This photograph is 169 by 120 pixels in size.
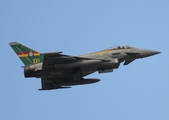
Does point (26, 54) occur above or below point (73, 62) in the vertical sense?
above

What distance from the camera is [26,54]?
1630 inches

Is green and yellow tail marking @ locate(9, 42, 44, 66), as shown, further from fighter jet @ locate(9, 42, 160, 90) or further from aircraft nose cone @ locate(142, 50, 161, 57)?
aircraft nose cone @ locate(142, 50, 161, 57)

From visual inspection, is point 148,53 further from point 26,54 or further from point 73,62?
point 26,54

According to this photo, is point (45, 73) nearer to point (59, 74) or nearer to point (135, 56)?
point (59, 74)

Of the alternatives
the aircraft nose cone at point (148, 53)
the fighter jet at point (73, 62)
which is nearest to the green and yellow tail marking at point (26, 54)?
the fighter jet at point (73, 62)

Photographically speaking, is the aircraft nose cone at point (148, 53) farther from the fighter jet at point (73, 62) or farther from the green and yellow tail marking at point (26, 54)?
the green and yellow tail marking at point (26, 54)

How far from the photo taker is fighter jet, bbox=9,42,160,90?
130 feet

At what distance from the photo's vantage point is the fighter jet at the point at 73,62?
39.6m

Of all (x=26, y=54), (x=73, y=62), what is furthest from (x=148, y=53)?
(x=26, y=54)

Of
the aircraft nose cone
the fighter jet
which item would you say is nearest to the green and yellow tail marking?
the fighter jet

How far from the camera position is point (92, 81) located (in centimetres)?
4297

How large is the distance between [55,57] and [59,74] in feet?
10.7

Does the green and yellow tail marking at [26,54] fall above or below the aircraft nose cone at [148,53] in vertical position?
above

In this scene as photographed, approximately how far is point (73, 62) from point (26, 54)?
14.9 ft
